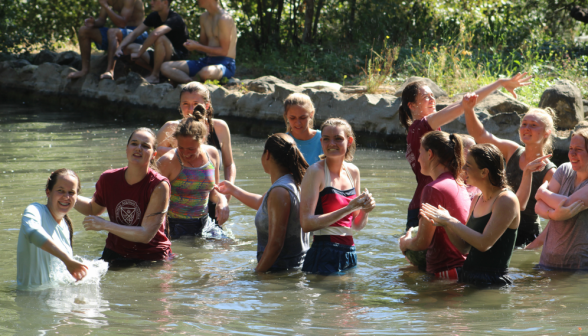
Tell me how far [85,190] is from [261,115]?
16.6ft

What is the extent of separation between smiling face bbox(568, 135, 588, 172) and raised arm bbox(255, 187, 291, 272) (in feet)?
6.84

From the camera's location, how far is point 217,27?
12.5 m

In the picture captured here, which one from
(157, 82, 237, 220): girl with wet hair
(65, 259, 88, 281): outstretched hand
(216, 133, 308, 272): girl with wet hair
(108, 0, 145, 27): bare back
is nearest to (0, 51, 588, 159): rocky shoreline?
(108, 0, 145, 27): bare back

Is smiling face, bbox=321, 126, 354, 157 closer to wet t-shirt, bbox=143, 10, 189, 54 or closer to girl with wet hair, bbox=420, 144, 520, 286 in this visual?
girl with wet hair, bbox=420, 144, 520, 286

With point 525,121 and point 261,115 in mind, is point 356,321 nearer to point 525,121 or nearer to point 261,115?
point 525,121

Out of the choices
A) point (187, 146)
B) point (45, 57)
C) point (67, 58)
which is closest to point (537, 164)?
point (187, 146)

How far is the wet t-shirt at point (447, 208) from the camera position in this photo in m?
4.23

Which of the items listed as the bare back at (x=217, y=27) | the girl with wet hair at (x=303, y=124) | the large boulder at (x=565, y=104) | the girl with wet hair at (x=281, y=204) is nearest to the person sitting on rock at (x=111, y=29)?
the bare back at (x=217, y=27)

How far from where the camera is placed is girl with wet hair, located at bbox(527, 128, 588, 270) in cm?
459

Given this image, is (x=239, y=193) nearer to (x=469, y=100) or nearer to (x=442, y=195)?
(x=442, y=195)

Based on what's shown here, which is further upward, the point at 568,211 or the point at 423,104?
the point at 423,104

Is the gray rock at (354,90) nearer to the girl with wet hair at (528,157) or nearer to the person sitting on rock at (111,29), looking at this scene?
the person sitting on rock at (111,29)

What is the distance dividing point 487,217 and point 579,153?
1.05 metres

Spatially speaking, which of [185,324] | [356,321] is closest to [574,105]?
[356,321]
